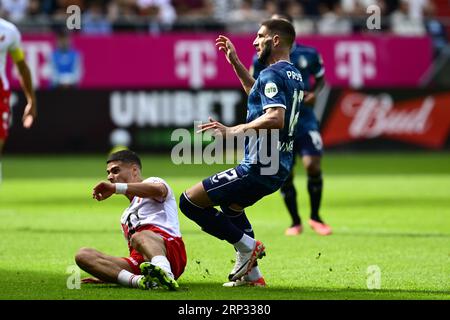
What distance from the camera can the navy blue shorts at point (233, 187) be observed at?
8414 millimetres

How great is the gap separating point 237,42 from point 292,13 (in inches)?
70.0

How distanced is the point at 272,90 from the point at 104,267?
1.86 metres

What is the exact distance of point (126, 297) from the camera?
7887 mm

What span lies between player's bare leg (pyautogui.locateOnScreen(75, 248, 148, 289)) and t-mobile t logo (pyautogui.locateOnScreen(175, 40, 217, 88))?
1669 centimetres

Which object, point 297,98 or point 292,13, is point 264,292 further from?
point 292,13

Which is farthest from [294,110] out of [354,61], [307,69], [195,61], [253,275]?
[354,61]

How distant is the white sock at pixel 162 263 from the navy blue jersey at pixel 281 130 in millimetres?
949

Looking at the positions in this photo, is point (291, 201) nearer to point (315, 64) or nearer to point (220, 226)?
point (315, 64)

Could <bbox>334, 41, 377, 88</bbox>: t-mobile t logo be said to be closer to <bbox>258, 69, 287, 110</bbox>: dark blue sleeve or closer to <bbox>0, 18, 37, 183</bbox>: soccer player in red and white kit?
<bbox>0, 18, 37, 183</bbox>: soccer player in red and white kit

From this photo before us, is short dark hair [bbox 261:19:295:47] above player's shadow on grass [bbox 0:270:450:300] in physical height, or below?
above

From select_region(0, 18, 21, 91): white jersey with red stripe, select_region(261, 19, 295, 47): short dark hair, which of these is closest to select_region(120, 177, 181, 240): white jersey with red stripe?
select_region(261, 19, 295, 47): short dark hair

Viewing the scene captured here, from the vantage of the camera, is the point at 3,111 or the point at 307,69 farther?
the point at 307,69

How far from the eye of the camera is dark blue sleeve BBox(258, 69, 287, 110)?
8117 millimetres

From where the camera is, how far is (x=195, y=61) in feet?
81.9
